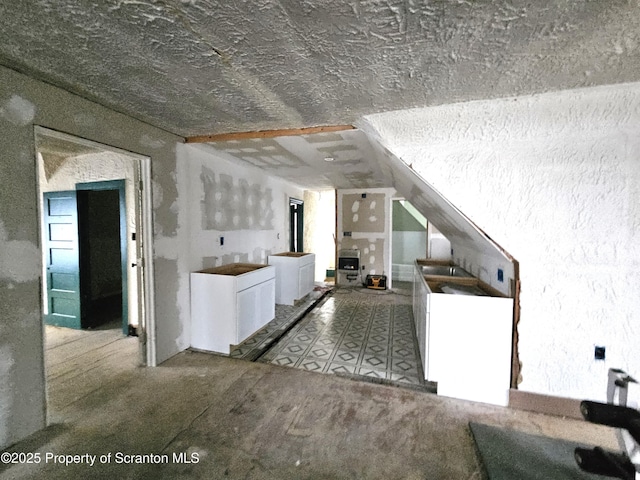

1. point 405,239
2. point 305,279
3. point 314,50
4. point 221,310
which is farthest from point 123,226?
point 405,239

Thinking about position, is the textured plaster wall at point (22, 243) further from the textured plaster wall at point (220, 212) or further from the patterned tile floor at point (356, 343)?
the patterned tile floor at point (356, 343)

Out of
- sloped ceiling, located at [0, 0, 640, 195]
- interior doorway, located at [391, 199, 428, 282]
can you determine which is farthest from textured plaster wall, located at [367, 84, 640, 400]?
interior doorway, located at [391, 199, 428, 282]

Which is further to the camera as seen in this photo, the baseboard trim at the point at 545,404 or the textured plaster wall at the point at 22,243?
the baseboard trim at the point at 545,404

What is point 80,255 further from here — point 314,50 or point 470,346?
point 470,346

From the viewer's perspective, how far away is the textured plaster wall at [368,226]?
5570 millimetres

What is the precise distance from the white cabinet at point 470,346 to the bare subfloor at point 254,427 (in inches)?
5.1

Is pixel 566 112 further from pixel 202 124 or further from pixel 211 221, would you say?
pixel 211 221

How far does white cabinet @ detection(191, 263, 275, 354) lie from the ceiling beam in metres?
1.43

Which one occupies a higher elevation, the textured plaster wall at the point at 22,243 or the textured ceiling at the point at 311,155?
the textured ceiling at the point at 311,155

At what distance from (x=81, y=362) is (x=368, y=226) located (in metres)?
4.91

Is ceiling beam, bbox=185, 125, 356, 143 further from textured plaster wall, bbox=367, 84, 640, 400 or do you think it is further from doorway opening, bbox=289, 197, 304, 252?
doorway opening, bbox=289, 197, 304, 252

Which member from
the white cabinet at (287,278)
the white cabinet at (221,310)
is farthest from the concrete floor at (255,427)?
the white cabinet at (287,278)

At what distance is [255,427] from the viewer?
170 centimetres

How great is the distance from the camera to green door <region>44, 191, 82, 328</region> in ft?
10.8
